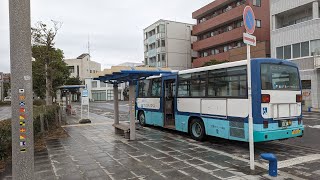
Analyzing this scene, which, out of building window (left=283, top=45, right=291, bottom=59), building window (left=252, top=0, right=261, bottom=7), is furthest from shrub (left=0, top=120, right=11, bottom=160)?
building window (left=252, top=0, right=261, bottom=7)

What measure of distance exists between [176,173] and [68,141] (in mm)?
5949

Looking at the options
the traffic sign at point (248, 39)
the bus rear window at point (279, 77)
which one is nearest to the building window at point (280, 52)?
the bus rear window at point (279, 77)

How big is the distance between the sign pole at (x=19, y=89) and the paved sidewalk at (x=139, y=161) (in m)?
2.96

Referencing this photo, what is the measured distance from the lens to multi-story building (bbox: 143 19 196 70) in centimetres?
5825

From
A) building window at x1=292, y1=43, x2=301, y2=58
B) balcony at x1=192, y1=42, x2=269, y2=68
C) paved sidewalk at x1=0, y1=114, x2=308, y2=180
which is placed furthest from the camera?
balcony at x1=192, y1=42, x2=269, y2=68

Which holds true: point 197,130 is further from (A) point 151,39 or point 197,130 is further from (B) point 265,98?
(A) point 151,39

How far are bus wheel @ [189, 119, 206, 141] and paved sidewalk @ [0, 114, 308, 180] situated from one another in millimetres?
267

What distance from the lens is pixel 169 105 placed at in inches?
511

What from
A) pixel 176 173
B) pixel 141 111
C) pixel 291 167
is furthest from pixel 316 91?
pixel 176 173

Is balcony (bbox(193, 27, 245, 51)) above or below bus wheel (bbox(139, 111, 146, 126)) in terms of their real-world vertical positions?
above

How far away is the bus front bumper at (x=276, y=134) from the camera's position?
26.5 feet

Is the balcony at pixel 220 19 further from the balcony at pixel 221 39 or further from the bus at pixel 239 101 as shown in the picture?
the bus at pixel 239 101

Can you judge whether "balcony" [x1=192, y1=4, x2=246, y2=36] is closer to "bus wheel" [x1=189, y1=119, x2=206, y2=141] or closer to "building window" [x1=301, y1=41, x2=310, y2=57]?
"building window" [x1=301, y1=41, x2=310, y2=57]

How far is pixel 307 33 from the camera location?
84.2 ft
